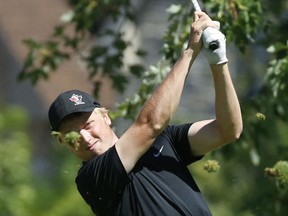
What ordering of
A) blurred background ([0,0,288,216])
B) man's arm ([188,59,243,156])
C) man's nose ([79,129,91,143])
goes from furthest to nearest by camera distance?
1. blurred background ([0,0,288,216])
2. man's nose ([79,129,91,143])
3. man's arm ([188,59,243,156])

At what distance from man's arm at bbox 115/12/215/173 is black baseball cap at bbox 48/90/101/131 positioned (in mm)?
352

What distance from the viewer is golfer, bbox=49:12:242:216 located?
6.82 metres

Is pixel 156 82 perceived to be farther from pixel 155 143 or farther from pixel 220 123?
pixel 220 123

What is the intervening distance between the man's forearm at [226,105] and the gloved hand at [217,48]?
4cm

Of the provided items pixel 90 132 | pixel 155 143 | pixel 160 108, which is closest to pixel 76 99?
pixel 90 132

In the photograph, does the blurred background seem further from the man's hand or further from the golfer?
the man's hand

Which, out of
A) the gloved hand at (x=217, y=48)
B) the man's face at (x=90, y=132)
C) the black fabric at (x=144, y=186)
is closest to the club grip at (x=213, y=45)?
the gloved hand at (x=217, y=48)

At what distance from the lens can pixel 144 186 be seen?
274 inches

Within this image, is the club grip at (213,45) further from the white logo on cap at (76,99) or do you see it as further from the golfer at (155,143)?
the white logo on cap at (76,99)

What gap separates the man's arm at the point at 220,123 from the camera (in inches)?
269

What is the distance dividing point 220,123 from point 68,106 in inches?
30.4

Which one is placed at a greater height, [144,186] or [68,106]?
[68,106]

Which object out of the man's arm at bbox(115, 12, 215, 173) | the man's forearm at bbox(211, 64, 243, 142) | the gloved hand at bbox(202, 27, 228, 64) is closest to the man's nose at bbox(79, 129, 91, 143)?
the man's arm at bbox(115, 12, 215, 173)

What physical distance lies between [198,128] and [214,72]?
1.43 ft
